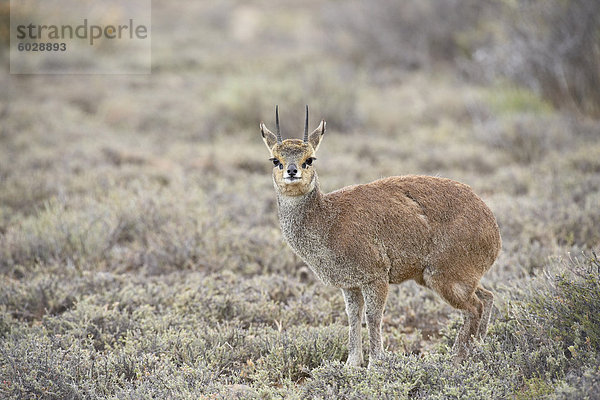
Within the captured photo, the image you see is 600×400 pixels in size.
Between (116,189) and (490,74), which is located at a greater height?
(490,74)

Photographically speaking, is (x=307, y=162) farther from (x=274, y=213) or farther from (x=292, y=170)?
(x=274, y=213)

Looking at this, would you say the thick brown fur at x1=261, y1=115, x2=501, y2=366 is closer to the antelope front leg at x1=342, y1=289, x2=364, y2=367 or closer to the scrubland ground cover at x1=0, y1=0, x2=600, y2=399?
the antelope front leg at x1=342, y1=289, x2=364, y2=367

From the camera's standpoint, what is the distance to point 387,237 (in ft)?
12.7

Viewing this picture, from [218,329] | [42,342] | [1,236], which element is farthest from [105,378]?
[1,236]

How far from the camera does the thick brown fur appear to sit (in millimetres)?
3809

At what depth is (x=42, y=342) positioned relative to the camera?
4285 millimetres

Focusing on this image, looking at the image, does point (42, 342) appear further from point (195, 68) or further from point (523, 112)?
point (195, 68)

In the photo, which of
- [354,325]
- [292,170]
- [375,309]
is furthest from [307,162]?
[354,325]

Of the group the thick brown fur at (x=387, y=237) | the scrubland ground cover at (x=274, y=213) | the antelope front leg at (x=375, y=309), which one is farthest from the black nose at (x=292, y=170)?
the scrubland ground cover at (x=274, y=213)

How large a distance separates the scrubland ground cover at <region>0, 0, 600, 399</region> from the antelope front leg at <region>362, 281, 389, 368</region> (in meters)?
0.18

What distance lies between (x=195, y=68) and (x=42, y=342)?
589 inches

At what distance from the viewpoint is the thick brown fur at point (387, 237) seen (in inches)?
150

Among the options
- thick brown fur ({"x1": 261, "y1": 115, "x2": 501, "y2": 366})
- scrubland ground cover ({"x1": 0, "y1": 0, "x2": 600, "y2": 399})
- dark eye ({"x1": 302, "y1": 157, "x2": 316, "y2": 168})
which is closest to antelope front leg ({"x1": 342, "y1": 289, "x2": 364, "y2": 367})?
thick brown fur ({"x1": 261, "y1": 115, "x2": 501, "y2": 366})

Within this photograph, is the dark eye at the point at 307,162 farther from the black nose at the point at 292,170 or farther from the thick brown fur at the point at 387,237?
the black nose at the point at 292,170
